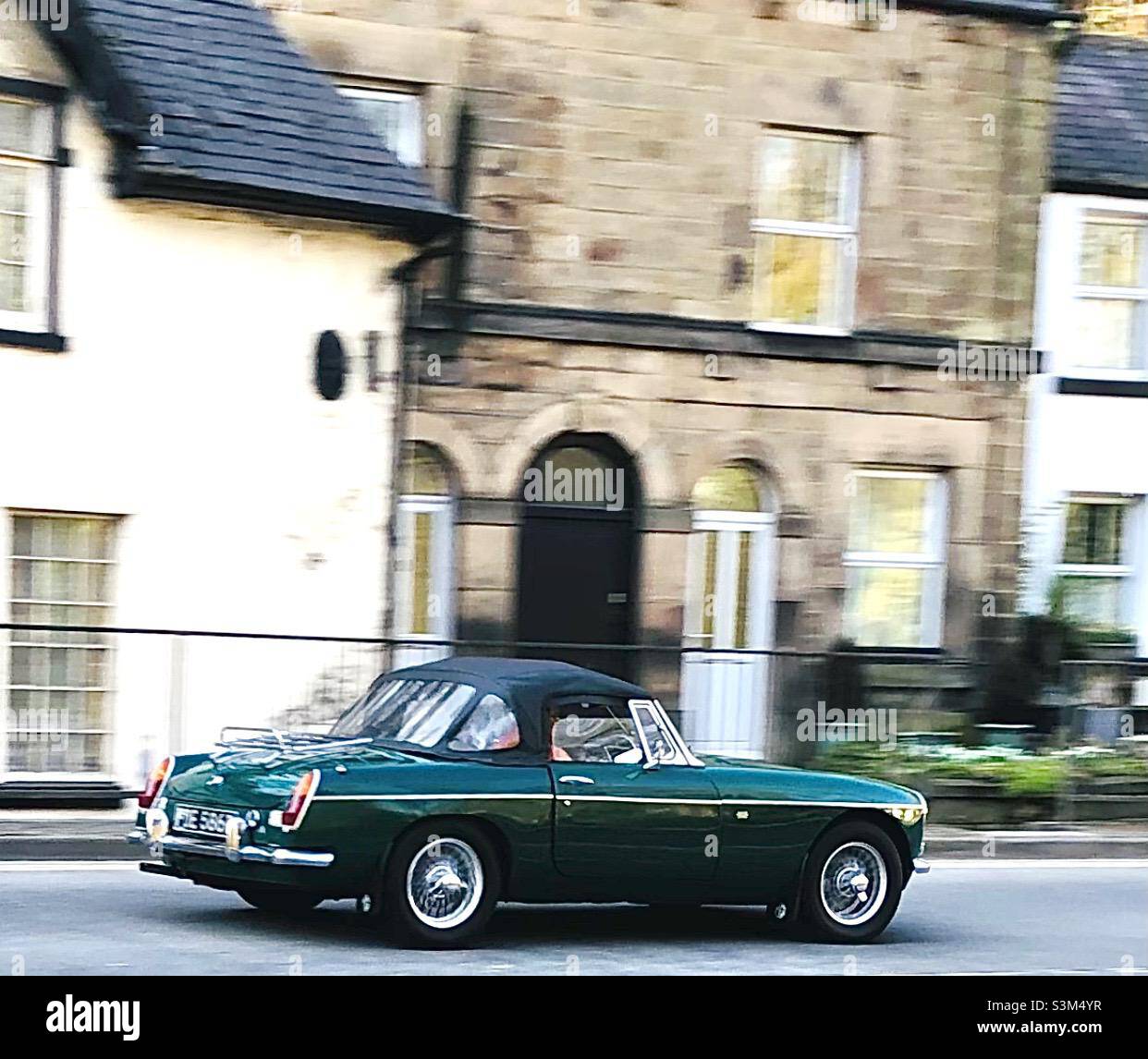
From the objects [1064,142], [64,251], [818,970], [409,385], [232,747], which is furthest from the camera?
[1064,142]

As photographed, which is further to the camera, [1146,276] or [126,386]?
[1146,276]

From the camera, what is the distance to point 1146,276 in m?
24.0

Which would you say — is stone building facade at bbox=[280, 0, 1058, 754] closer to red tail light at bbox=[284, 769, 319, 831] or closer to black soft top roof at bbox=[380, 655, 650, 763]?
black soft top roof at bbox=[380, 655, 650, 763]

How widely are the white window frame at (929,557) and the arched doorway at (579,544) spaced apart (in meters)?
2.40

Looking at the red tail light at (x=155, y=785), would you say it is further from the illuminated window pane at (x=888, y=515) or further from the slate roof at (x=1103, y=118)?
the slate roof at (x=1103, y=118)

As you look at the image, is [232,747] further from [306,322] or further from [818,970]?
[306,322]

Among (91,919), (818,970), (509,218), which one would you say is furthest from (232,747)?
(509,218)

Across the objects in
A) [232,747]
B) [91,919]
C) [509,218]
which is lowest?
[91,919]

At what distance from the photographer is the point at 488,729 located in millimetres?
11672

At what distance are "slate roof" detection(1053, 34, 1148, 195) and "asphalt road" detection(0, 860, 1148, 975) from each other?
409 inches

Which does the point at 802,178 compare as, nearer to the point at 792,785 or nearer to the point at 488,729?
the point at 792,785

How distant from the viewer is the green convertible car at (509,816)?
1098cm

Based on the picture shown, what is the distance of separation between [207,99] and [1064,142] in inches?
365

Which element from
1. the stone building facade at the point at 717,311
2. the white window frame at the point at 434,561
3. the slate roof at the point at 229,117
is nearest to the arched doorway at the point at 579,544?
the stone building facade at the point at 717,311
